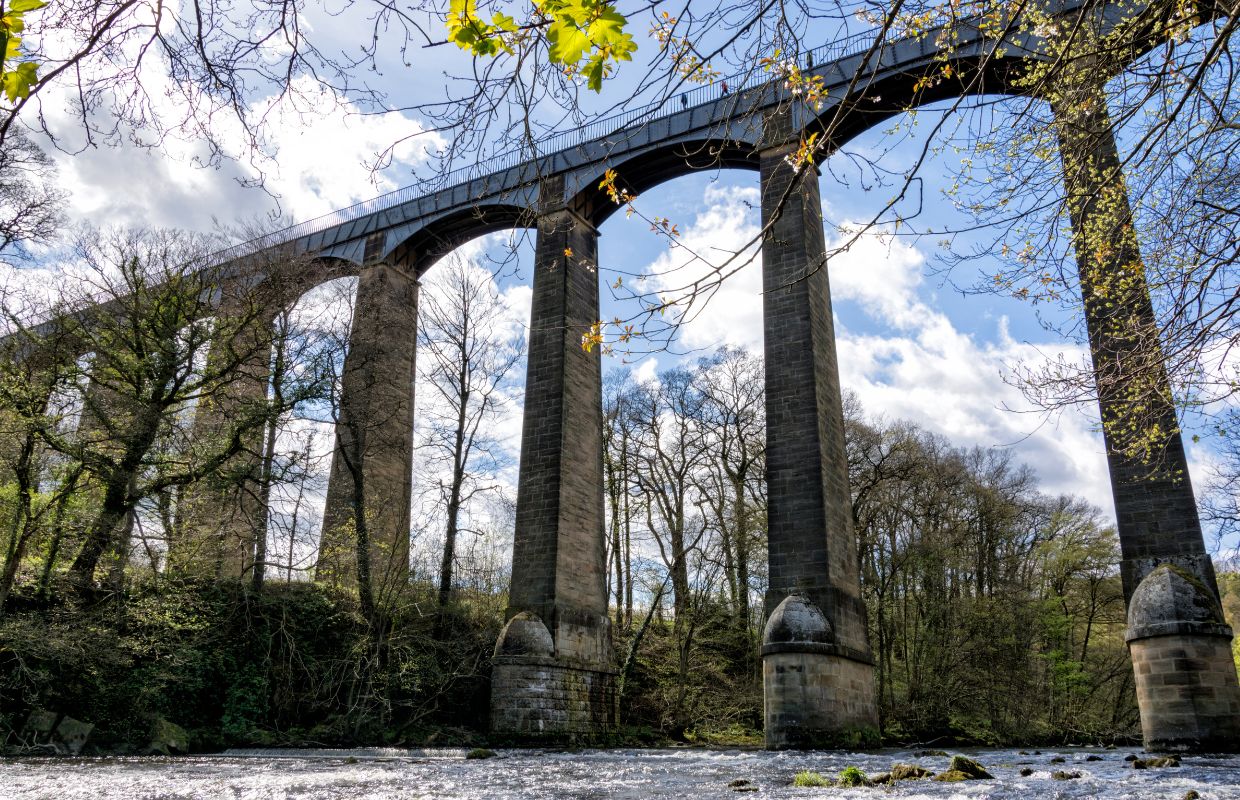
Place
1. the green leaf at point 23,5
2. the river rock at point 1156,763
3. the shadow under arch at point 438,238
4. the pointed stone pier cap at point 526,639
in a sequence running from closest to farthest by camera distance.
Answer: the green leaf at point 23,5 → the river rock at point 1156,763 → the pointed stone pier cap at point 526,639 → the shadow under arch at point 438,238

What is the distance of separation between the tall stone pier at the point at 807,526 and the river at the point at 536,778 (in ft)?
3.52

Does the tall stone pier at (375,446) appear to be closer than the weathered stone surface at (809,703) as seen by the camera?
No

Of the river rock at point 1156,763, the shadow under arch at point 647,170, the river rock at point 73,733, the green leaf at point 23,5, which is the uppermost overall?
the shadow under arch at point 647,170

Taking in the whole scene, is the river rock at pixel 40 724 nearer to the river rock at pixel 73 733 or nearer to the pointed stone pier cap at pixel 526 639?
the river rock at pixel 73 733

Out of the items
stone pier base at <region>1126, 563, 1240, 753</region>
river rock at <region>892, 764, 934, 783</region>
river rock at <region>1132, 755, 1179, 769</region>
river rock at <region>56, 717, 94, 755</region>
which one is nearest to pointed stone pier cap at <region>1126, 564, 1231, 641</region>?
stone pier base at <region>1126, 563, 1240, 753</region>

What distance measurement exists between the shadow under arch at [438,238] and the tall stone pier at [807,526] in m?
8.10

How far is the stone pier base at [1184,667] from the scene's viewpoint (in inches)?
446

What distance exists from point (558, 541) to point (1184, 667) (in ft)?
33.9

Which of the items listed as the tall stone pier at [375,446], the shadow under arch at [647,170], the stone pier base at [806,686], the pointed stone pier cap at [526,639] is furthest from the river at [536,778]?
the shadow under arch at [647,170]

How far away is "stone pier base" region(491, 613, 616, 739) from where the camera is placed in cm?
1655

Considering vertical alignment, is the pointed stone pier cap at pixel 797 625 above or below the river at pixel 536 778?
above

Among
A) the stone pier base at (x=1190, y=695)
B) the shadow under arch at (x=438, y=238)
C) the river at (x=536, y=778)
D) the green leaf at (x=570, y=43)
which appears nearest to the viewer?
the green leaf at (x=570, y=43)

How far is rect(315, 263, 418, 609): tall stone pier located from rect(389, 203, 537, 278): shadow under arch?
0.46 meters

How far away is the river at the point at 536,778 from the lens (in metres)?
7.35
